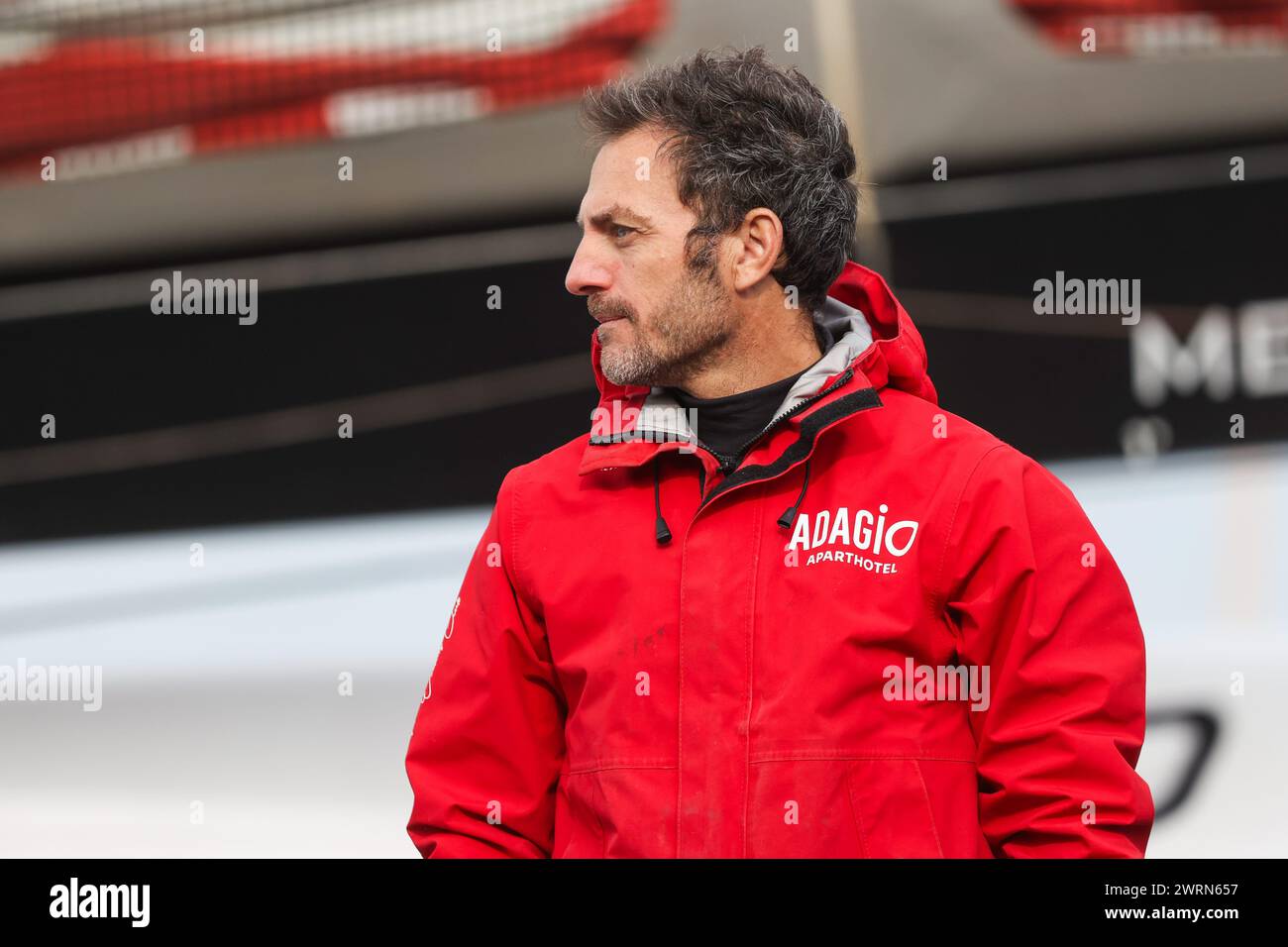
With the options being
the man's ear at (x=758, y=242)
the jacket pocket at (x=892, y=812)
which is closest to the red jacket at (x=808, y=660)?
the jacket pocket at (x=892, y=812)

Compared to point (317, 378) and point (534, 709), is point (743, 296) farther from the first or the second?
point (317, 378)

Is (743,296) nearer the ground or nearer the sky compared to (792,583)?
nearer the sky

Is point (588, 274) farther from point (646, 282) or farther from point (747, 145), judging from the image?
point (747, 145)

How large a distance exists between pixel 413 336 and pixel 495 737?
1.55 meters

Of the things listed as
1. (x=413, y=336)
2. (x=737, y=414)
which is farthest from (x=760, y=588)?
(x=413, y=336)

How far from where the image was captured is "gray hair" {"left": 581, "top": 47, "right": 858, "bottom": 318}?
1.59 meters

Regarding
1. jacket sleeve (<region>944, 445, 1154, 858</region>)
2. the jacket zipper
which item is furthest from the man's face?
jacket sleeve (<region>944, 445, 1154, 858</region>)

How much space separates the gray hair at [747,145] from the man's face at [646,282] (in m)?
0.02

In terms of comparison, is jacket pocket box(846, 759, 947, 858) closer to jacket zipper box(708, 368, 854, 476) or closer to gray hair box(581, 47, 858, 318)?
jacket zipper box(708, 368, 854, 476)

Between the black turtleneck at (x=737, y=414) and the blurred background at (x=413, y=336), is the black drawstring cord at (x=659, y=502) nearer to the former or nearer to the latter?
the black turtleneck at (x=737, y=414)

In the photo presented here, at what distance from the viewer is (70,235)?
3002 millimetres

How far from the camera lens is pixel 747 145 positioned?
5.26ft

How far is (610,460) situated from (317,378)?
62.7 inches
